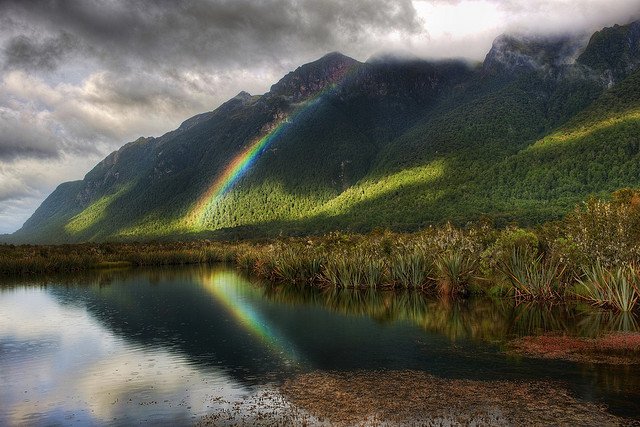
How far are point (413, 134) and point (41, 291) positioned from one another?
152571mm

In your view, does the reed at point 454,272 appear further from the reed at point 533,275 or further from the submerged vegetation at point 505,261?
the reed at point 533,275

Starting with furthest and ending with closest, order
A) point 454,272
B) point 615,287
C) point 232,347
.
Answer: point 454,272
point 615,287
point 232,347

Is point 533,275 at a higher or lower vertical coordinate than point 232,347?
higher

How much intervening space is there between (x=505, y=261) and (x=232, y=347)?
1651 cm

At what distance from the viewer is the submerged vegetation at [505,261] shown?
24312mm

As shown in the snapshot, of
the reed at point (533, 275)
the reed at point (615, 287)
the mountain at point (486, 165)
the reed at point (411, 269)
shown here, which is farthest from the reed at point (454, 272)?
the mountain at point (486, 165)

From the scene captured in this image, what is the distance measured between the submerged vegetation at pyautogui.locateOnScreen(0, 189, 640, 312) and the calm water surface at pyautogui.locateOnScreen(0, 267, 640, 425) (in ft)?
5.93

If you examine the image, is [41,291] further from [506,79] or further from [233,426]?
[506,79]

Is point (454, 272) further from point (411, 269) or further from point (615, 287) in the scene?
point (615, 287)

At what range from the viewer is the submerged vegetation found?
79.8 feet

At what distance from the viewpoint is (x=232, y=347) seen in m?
19.1

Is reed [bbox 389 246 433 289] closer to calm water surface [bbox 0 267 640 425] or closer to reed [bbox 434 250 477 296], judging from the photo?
calm water surface [bbox 0 267 640 425]

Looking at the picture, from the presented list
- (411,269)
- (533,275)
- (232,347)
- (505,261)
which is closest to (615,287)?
(533,275)

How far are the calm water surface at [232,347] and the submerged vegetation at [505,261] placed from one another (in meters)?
1.81
